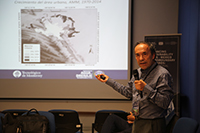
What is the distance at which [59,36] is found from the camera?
4.12m

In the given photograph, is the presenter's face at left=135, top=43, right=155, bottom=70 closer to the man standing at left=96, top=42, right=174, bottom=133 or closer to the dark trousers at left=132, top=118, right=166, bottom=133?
the man standing at left=96, top=42, right=174, bottom=133

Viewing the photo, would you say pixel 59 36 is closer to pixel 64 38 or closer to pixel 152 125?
pixel 64 38

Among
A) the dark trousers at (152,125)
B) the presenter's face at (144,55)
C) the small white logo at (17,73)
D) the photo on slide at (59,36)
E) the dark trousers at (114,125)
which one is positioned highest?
the photo on slide at (59,36)

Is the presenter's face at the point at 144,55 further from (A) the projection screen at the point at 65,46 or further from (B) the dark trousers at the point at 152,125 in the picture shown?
(A) the projection screen at the point at 65,46

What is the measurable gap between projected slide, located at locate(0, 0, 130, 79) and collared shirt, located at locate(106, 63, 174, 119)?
237 cm

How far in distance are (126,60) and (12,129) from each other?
2.48m

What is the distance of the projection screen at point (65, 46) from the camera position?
160 inches

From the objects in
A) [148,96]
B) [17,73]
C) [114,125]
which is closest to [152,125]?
[148,96]

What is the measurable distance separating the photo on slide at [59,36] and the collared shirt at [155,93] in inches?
97.2

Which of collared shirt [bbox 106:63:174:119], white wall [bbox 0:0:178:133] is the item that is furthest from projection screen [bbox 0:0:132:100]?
collared shirt [bbox 106:63:174:119]

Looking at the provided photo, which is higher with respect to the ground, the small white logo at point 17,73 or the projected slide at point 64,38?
the projected slide at point 64,38

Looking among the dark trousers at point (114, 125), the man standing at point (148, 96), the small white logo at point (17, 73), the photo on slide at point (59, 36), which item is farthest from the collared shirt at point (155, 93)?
the small white logo at point (17, 73)

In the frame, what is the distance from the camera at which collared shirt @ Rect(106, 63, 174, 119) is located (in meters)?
1.54

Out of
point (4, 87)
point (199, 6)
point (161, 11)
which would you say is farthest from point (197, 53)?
point (4, 87)
